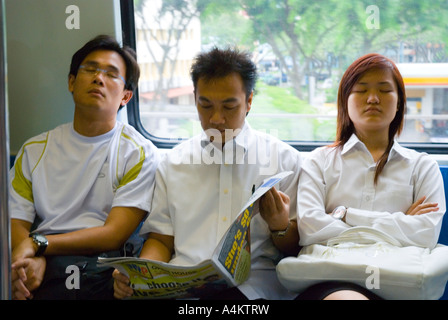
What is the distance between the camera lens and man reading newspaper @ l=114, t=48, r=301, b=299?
1921 mm

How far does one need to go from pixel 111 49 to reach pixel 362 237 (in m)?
1.39

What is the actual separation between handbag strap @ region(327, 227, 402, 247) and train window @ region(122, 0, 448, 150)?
1024 mm

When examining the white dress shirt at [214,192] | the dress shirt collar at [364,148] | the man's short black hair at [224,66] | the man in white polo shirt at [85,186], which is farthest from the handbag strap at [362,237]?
the man in white polo shirt at [85,186]

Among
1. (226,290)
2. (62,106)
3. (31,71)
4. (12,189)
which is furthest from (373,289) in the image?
(31,71)

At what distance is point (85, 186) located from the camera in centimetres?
214

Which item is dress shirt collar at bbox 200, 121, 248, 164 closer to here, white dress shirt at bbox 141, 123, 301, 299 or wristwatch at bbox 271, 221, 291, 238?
white dress shirt at bbox 141, 123, 301, 299

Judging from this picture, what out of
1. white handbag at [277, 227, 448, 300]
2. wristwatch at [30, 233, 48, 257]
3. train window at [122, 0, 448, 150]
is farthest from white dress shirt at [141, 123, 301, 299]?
train window at [122, 0, 448, 150]

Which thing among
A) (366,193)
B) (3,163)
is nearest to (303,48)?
(366,193)

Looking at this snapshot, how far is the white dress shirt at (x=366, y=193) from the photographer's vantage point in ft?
5.97

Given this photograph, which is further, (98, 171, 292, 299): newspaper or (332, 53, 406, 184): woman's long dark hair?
(332, 53, 406, 184): woman's long dark hair

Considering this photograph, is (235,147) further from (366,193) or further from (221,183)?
(366,193)

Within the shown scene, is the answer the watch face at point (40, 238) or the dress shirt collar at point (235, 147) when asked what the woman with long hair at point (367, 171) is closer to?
the dress shirt collar at point (235, 147)

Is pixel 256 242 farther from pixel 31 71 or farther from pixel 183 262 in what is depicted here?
pixel 31 71
